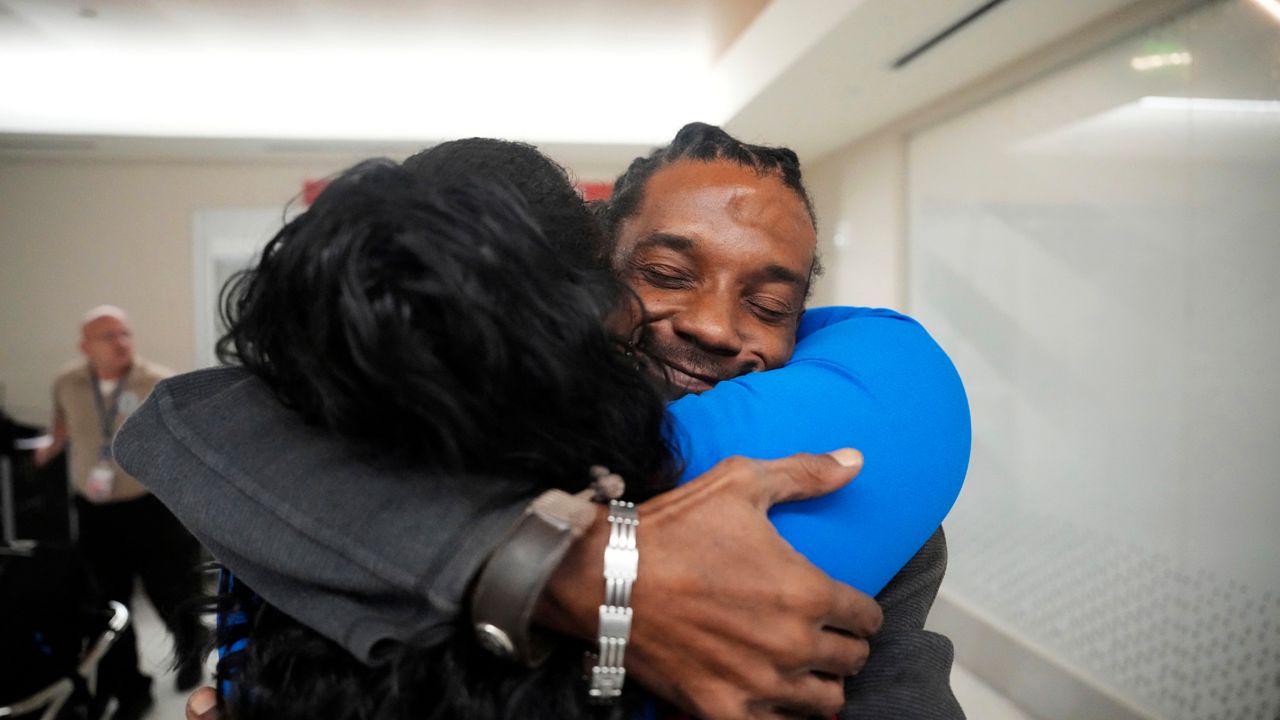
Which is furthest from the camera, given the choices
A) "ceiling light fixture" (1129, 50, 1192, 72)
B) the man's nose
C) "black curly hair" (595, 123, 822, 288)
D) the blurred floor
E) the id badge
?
the id badge

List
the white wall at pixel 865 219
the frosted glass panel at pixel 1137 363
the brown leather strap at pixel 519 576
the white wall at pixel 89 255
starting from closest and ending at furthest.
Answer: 1. the brown leather strap at pixel 519 576
2. the frosted glass panel at pixel 1137 363
3. the white wall at pixel 865 219
4. the white wall at pixel 89 255

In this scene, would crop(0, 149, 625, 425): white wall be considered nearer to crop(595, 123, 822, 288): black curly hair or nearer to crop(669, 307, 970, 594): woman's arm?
crop(595, 123, 822, 288): black curly hair

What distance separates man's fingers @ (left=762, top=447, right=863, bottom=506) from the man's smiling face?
0.95 ft

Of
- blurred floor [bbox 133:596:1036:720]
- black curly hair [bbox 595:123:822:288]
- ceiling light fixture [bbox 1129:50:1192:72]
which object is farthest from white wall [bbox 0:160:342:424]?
black curly hair [bbox 595:123:822:288]

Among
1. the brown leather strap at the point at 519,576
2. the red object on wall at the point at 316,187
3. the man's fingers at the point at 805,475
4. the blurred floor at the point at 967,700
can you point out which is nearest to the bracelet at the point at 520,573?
the brown leather strap at the point at 519,576

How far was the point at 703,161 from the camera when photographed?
1.11 metres

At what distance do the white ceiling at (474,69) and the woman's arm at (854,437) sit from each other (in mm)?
3037

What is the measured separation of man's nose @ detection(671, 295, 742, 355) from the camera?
0.94 m

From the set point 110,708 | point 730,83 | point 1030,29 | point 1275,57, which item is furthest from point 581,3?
point 110,708

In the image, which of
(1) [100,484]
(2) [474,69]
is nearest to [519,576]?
(1) [100,484]

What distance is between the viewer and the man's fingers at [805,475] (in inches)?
24.9

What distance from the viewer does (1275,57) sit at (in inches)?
97.5

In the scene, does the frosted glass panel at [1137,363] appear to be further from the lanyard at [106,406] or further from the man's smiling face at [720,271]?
the lanyard at [106,406]

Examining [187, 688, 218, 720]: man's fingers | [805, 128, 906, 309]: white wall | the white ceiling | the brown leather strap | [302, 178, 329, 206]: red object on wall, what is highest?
the white ceiling
